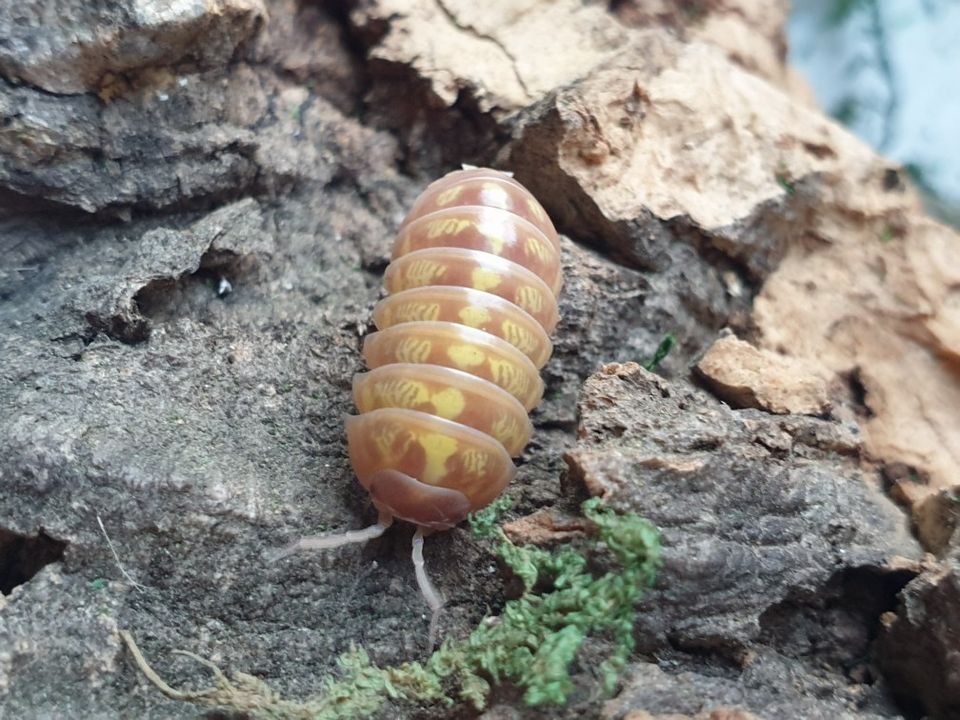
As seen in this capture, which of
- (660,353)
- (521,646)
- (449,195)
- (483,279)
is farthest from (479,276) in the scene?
(521,646)

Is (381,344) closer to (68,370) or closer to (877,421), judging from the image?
(68,370)

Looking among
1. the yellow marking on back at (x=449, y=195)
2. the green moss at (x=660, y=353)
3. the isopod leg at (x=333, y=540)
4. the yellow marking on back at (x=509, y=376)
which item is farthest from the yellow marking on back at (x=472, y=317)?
the green moss at (x=660, y=353)

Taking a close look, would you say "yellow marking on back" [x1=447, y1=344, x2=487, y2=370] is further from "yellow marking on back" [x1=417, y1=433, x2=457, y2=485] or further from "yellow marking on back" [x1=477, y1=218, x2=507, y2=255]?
"yellow marking on back" [x1=477, y1=218, x2=507, y2=255]

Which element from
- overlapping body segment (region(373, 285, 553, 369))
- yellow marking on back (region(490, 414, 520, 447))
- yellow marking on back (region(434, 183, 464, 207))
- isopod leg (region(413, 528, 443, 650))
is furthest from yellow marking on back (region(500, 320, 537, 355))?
isopod leg (region(413, 528, 443, 650))

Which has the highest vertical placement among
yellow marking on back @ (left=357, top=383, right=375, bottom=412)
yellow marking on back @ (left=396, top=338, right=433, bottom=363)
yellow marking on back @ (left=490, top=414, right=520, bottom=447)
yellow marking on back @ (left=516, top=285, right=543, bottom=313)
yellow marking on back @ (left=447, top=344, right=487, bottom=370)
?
yellow marking on back @ (left=516, top=285, right=543, bottom=313)

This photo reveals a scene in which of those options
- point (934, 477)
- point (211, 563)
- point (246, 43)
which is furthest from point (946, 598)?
point (246, 43)

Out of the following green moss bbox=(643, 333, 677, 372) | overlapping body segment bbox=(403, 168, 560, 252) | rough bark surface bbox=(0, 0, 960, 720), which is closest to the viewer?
rough bark surface bbox=(0, 0, 960, 720)

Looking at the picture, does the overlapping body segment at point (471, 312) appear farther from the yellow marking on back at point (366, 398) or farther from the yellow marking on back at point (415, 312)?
the yellow marking on back at point (366, 398)
